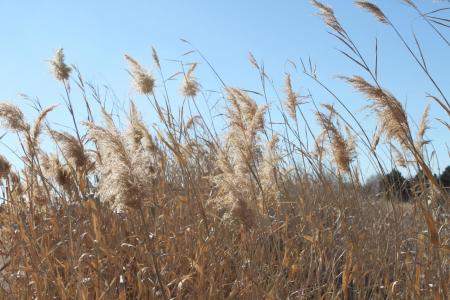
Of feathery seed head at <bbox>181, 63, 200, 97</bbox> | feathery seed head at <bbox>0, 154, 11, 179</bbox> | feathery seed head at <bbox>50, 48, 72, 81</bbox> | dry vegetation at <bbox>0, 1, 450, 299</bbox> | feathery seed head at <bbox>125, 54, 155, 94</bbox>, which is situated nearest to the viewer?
dry vegetation at <bbox>0, 1, 450, 299</bbox>

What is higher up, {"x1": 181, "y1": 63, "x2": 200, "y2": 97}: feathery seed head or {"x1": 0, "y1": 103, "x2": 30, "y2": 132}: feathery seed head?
{"x1": 181, "y1": 63, "x2": 200, "y2": 97}: feathery seed head

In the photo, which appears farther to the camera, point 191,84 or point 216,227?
point 191,84

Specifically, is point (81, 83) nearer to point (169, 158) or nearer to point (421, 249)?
point (169, 158)

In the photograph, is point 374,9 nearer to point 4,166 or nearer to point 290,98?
point 290,98

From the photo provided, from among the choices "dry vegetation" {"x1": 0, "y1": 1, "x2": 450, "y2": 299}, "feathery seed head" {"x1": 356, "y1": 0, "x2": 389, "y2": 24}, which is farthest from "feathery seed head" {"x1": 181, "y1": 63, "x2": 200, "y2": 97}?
"feathery seed head" {"x1": 356, "y1": 0, "x2": 389, "y2": 24}

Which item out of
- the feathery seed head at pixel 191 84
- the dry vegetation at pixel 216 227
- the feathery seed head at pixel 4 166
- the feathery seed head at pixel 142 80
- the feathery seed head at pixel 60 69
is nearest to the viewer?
the dry vegetation at pixel 216 227

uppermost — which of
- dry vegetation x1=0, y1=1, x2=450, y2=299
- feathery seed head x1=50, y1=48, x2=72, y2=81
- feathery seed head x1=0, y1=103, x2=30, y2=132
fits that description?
feathery seed head x1=50, y1=48, x2=72, y2=81

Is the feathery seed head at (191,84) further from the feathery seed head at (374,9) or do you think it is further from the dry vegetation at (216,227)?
the feathery seed head at (374,9)

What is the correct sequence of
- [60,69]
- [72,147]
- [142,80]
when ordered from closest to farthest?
[72,147] < [142,80] < [60,69]

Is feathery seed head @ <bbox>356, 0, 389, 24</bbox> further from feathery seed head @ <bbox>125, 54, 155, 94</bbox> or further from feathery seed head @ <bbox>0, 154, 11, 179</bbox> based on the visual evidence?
feathery seed head @ <bbox>0, 154, 11, 179</bbox>

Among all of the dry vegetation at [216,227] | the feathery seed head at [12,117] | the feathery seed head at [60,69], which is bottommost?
the dry vegetation at [216,227]

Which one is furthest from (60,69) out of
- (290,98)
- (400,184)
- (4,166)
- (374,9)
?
(400,184)

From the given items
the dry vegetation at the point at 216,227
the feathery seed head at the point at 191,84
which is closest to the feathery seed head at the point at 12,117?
the dry vegetation at the point at 216,227

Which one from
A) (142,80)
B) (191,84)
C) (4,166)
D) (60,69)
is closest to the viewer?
(142,80)
